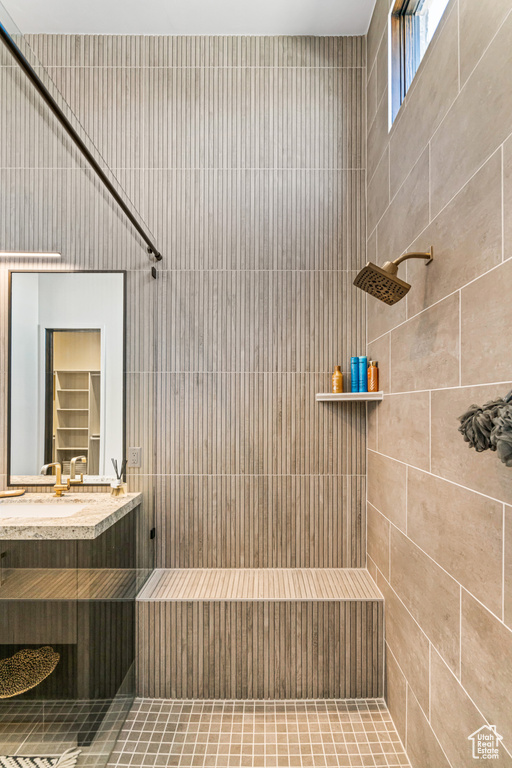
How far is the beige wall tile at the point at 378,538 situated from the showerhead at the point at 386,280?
37.0 inches

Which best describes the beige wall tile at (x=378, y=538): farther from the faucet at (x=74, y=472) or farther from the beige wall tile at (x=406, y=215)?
the faucet at (x=74, y=472)

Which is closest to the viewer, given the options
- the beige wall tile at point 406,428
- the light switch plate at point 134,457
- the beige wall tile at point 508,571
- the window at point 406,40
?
the beige wall tile at point 508,571

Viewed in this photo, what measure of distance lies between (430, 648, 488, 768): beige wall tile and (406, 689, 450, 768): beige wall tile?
0.05 metres

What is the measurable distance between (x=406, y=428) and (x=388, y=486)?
341mm

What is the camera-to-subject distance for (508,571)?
92 centimetres

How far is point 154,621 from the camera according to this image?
1.84m

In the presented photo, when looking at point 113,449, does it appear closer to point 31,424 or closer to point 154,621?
point 31,424

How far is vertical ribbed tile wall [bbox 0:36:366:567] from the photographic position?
217 centimetres

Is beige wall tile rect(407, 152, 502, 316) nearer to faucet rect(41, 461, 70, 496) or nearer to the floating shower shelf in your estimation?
the floating shower shelf

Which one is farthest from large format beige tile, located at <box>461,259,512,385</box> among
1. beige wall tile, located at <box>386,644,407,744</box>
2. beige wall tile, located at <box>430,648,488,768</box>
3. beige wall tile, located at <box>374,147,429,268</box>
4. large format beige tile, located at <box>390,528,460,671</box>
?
beige wall tile, located at <box>386,644,407,744</box>

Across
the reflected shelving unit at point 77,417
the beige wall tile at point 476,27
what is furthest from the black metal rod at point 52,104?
the beige wall tile at point 476,27

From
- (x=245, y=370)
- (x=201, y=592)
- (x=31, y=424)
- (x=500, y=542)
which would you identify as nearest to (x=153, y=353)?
(x=245, y=370)

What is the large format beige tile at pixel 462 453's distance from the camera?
964 mm

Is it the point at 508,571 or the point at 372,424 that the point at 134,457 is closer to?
the point at 372,424
